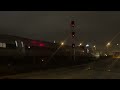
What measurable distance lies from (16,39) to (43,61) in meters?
11.0

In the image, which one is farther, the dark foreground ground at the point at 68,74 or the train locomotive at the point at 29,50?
the train locomotive at the point at 29,50

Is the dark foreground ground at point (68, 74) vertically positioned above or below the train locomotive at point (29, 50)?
below

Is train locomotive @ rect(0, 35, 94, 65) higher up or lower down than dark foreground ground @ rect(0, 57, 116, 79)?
higher up

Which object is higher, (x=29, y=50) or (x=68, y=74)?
(x=29, y=50)

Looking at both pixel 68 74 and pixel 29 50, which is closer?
pixel 68 74
